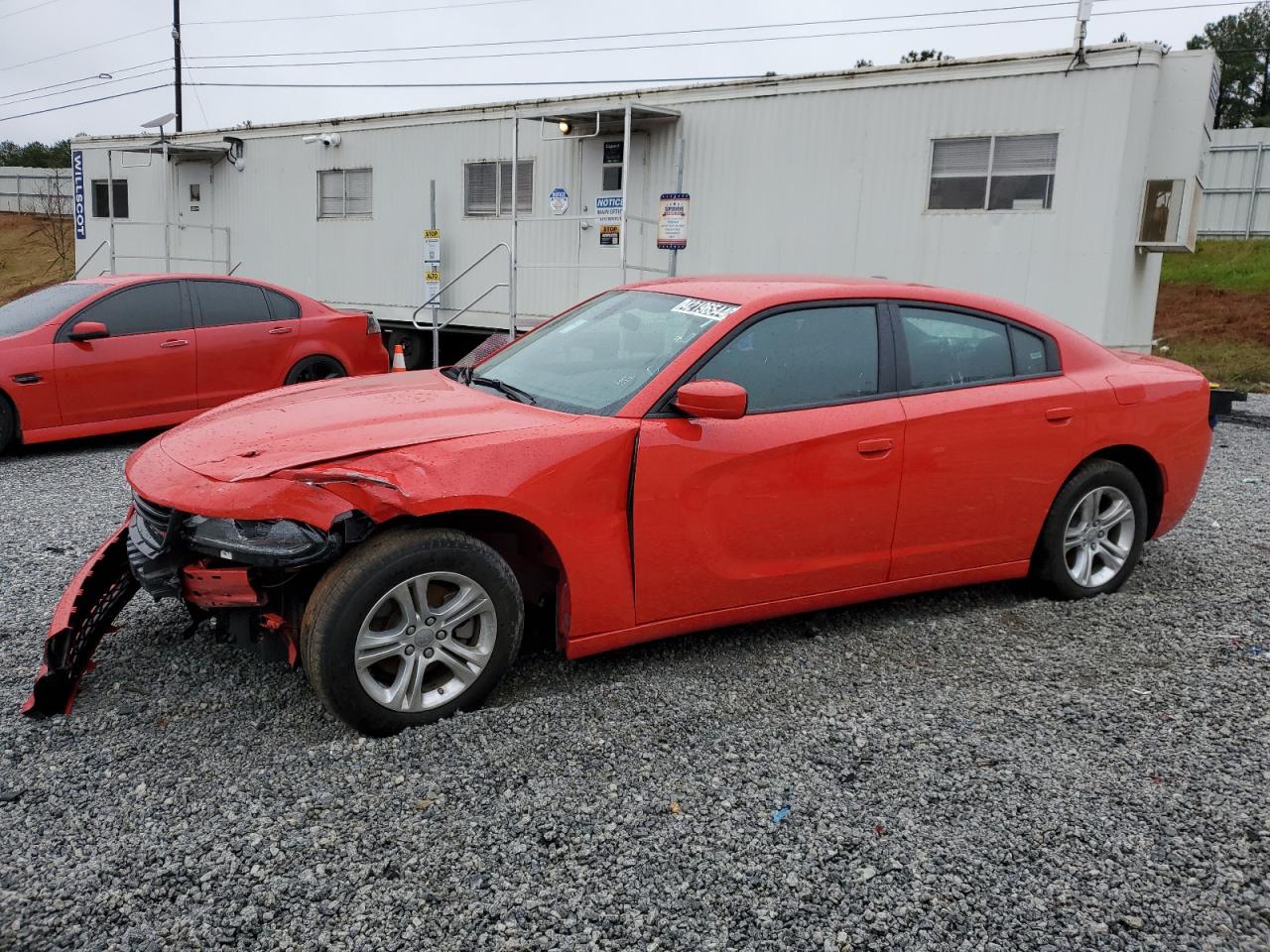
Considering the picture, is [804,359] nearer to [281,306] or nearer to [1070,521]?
[1070,521]

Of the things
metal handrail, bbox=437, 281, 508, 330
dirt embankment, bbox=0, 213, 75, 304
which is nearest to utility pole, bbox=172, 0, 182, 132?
dirt embankment, bbox=0, 213, 75, 304

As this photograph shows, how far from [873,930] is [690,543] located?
62.0 inches

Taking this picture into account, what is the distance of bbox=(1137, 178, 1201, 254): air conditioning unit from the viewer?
9.53 m

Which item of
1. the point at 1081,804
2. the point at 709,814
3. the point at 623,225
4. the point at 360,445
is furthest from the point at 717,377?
the point at 623,225

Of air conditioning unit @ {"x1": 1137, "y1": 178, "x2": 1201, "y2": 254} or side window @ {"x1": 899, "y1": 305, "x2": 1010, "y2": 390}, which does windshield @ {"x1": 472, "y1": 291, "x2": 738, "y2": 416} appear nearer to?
side window @ {"x1": 899, "y1": 305, "x2": 1010, "y2": 390}

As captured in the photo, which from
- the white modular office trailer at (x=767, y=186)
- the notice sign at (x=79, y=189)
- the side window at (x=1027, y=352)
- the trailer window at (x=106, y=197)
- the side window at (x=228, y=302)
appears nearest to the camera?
the side window at (x=1027, y=352)

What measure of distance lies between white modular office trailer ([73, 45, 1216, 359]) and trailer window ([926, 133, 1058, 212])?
0.02 meters

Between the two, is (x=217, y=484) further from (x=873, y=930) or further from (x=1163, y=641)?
(x=1163, y=641)

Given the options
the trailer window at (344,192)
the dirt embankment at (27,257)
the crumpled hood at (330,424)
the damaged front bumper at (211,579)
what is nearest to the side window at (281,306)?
the crumpled hood at (330,424)

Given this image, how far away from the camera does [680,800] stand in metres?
2.99

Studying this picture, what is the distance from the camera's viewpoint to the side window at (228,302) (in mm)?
8695

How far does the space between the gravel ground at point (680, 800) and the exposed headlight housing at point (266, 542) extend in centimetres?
61

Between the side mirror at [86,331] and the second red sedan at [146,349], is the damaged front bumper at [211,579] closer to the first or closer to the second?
the second red sedan at [146,349]

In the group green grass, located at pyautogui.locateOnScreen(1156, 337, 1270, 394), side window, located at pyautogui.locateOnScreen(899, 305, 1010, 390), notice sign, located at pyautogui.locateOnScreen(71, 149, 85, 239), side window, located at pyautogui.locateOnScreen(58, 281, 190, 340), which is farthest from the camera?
notice sign, located at pyautogui.locateOnScreen(71, 149, 85, 239)
